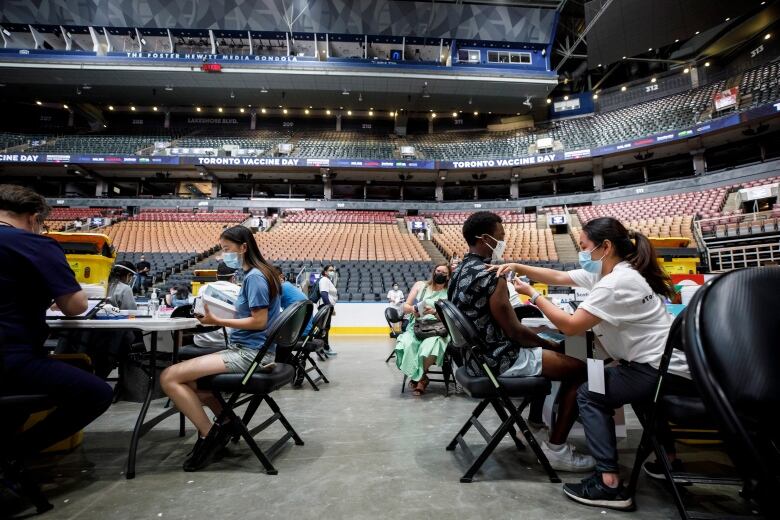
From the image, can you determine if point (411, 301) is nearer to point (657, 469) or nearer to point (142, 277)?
point (657, 469)

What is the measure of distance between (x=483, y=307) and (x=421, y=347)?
157cm

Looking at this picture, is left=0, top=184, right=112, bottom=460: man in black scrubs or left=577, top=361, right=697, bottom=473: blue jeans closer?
left=0, top=184, right=112, bottom=460: man in black scrubs

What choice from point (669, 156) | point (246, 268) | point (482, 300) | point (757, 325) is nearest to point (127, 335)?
point (246, 268)

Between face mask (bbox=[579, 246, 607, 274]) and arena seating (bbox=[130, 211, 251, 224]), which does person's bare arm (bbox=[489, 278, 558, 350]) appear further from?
arena seating (bbox=[130, 211, 251, 224])

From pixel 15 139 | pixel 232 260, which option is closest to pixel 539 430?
pixel 232 260

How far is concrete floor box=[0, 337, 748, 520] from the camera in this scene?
1.43 metres

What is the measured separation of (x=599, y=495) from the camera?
1484 millimetres

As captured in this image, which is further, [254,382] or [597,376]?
[254,382]

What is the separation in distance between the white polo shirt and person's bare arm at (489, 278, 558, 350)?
340 millimetres

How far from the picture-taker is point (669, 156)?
16.4 m

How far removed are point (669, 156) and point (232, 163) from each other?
2096cm

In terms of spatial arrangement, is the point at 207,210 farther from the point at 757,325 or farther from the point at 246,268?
the point at 757,325

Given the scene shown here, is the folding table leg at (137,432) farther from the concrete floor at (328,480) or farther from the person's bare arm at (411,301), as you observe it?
the person's bare arm at (411,301)

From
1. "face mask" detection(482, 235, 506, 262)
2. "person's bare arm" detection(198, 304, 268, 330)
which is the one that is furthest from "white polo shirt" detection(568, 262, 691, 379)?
"person's bare arm" detection(198, 304, 268, 330)
